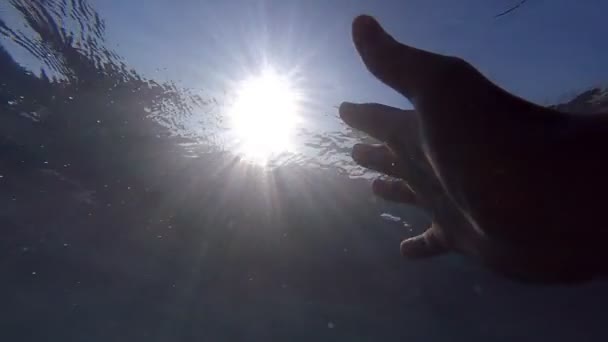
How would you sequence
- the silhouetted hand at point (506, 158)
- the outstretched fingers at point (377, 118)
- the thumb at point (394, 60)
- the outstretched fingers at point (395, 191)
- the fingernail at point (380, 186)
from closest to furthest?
the silhouetted hand at point (506, 158)
the thumb at point (394, 60)
the outstretched fingers at point (377, 118)
the outstretched fingers at point (395, 191)
the fingernail at point (380, 186)

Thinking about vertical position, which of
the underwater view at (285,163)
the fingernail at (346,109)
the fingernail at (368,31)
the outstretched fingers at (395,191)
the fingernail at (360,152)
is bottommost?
the outstretched fingers at (395,191)

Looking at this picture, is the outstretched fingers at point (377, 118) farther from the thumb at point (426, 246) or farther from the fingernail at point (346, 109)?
the thumb at point (426, 246)

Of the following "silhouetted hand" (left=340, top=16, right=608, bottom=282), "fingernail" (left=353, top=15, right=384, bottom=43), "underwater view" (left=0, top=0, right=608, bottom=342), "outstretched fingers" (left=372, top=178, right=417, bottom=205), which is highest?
"underwater view" (left=0, top=0, right=608, bottom=342)

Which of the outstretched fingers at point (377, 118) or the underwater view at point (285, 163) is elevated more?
the underwater view at point (285, 163)

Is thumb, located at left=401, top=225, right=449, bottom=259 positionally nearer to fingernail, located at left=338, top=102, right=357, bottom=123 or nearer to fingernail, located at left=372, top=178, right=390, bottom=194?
fingernail, located at left=372, top=178, right=390, bottom=194

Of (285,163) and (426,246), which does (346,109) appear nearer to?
(426,246)

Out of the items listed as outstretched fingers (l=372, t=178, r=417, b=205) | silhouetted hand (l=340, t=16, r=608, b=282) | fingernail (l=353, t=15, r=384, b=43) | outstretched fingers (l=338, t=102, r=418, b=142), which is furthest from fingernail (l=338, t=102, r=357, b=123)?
outstretched fingers (l=372, t=178, r=417, b=205)

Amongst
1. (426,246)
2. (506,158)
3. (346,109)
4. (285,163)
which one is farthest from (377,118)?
(285,163)

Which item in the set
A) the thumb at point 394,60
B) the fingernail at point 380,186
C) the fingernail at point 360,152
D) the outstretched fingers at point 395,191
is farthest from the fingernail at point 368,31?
the fingernail at point 380,186
